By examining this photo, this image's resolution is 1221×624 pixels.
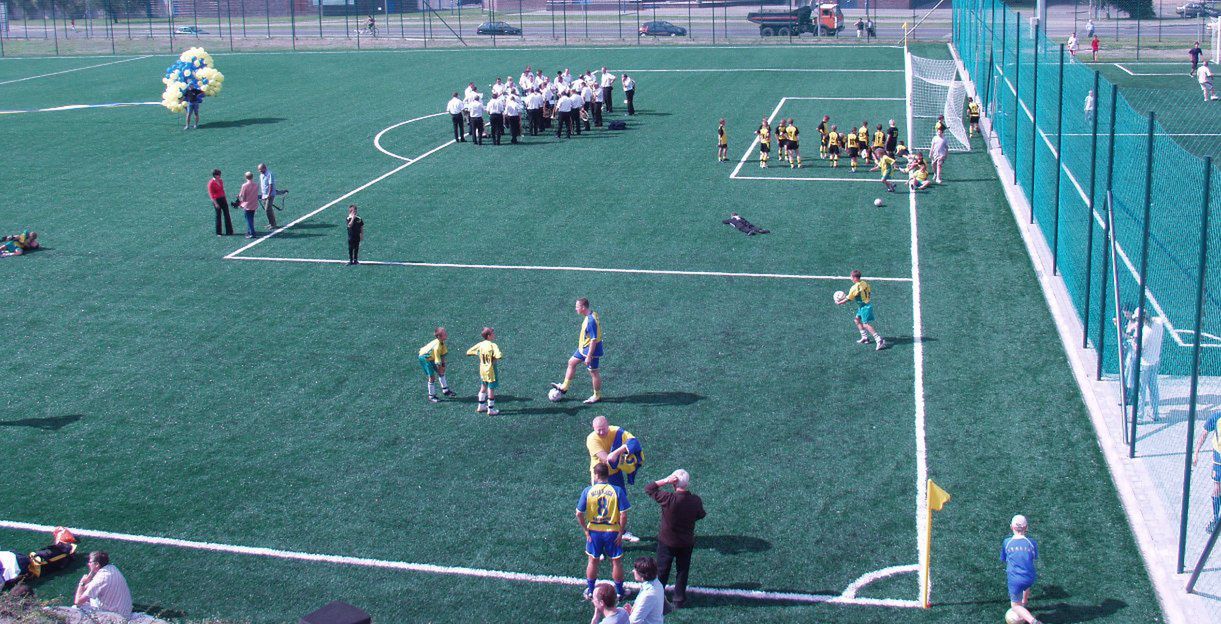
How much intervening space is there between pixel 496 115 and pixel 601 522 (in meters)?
25.9

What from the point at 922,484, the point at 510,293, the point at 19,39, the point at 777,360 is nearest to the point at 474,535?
the point at 922,484

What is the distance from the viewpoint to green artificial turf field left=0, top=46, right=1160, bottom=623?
12367 millimetres

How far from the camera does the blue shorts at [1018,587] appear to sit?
36.0 ft

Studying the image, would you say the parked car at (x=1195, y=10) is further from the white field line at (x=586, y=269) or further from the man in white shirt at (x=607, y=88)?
the white field line at (x=586, y=269)

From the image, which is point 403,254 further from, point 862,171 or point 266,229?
point 862,171

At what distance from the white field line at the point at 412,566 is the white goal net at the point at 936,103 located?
75.6 ft

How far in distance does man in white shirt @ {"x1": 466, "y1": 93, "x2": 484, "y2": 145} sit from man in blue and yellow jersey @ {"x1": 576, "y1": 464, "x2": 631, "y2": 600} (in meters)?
25.8

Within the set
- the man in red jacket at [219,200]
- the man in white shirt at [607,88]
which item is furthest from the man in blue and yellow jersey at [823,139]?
the man in red jacket at [219,200]

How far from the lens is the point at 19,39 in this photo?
3216 inches

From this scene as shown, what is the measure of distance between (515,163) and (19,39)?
62.8 metres

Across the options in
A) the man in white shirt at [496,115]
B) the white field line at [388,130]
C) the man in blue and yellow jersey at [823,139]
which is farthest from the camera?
the man in white shirt at [496,115]

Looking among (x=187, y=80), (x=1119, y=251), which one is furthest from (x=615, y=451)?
(x=187, y=80)

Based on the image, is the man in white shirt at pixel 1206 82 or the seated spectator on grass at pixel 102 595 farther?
the man in white shirt at pixel 1206 82

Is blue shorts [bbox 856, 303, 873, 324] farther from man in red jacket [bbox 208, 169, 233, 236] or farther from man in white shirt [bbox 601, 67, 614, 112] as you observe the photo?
man in white shirt [bbox 601, 67, 614, 112]
